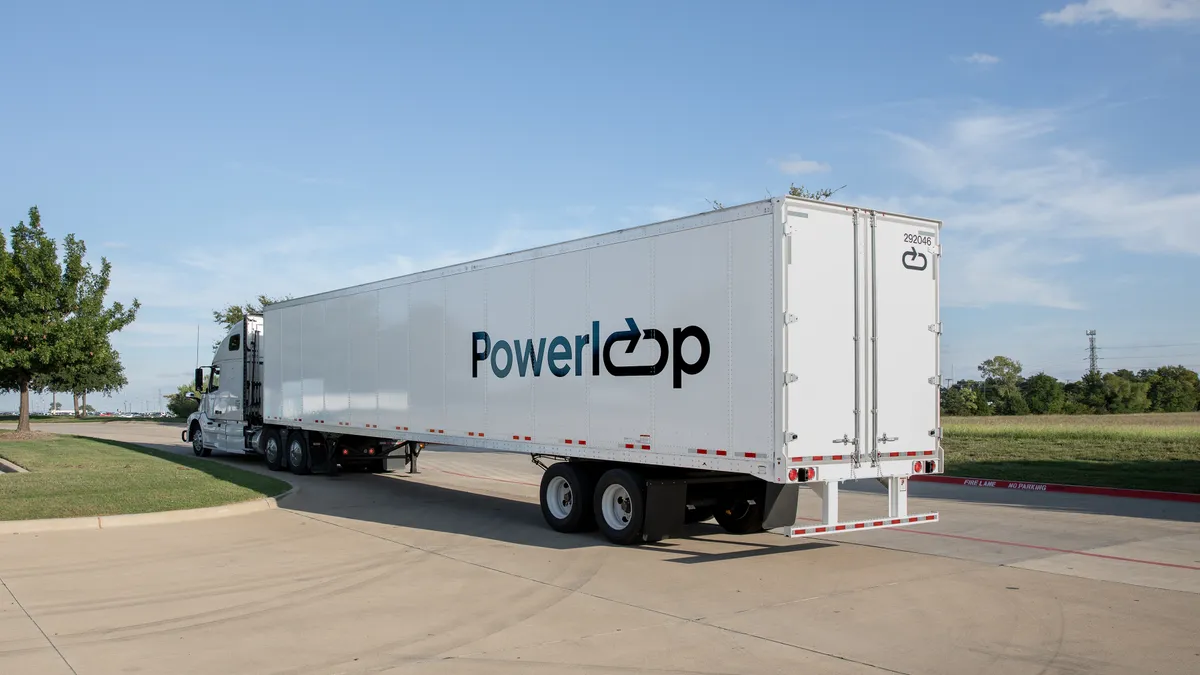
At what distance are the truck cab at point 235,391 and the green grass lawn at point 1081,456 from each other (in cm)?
1686

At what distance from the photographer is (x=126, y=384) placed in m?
73.8

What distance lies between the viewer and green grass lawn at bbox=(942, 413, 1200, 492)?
1939 centimetres

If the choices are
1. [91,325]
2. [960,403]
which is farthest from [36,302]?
[960,403]

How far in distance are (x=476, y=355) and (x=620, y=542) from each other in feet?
13.8

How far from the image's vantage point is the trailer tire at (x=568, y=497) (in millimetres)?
12729

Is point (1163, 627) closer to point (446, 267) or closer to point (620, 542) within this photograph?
point (620, 542)

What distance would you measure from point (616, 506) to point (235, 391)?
15.7 meters

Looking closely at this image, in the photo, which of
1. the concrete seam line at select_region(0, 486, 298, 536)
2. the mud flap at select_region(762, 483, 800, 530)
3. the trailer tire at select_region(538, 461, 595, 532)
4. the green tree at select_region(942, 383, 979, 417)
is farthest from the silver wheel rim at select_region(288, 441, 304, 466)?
the green tree at select_region(942, 383, 979, 417)

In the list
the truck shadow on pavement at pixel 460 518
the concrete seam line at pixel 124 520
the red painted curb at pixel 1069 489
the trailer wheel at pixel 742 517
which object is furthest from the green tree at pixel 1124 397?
the concrete seam line at pixel 124 520

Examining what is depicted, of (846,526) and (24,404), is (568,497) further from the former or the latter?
(24,404)

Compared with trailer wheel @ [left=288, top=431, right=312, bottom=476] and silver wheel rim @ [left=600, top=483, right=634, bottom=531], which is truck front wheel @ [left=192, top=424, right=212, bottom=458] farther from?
silver wheel rim @ [left=600, top=483, right=634, bottom=531]

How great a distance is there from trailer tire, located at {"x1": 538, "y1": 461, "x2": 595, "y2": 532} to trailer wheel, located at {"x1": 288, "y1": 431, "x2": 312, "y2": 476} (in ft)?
31.4

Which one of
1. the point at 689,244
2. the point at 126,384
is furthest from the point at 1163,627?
the point at 126,384

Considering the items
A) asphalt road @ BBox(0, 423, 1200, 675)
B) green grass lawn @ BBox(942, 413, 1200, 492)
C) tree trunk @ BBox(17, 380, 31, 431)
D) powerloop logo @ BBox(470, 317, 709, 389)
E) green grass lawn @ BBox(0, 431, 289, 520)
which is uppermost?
powerloop logo @ BBox(470, 317, 709, 389)
